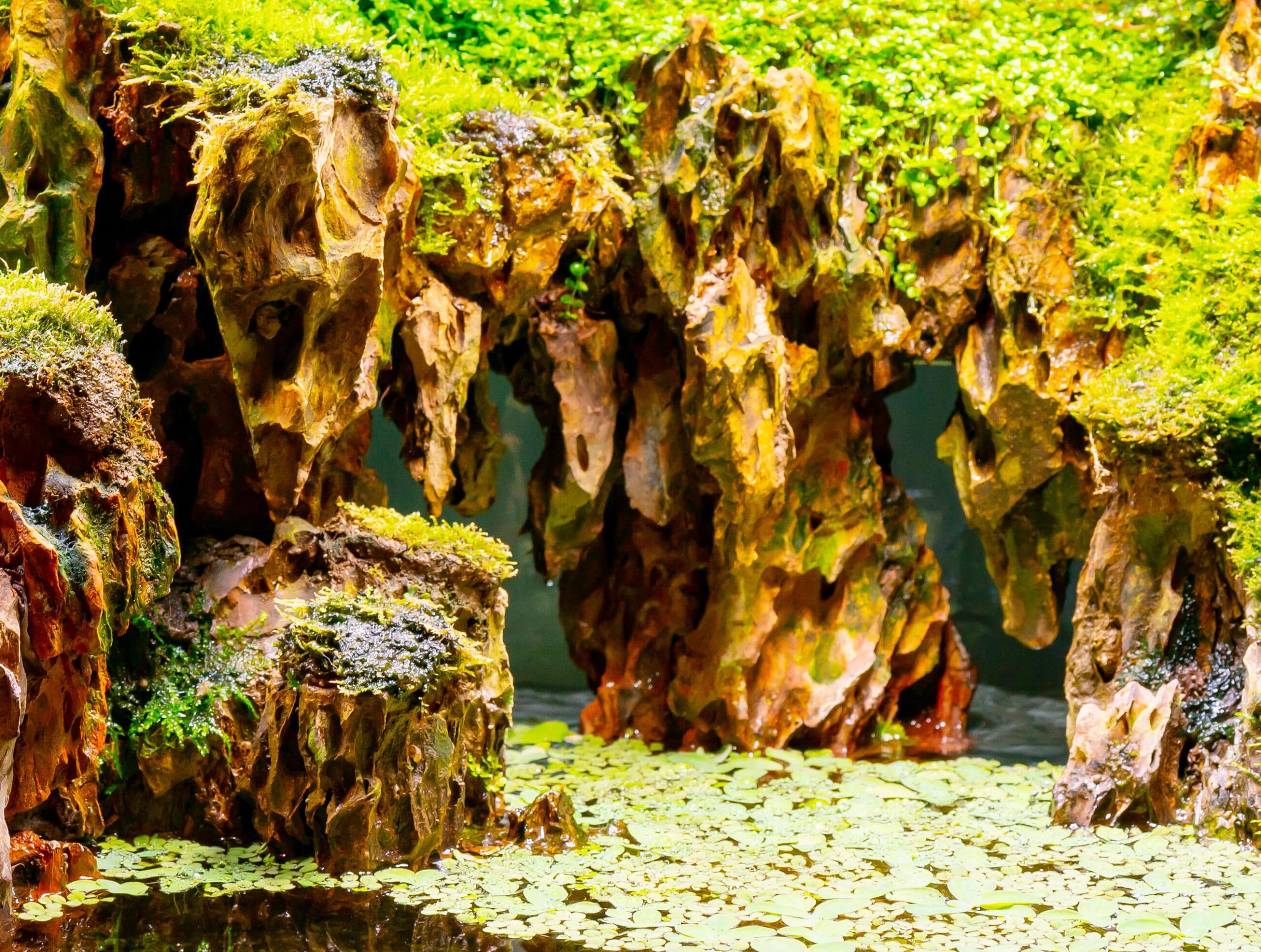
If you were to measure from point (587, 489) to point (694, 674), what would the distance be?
67.5 inches

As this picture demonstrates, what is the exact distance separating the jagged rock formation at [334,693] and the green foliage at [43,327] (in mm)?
1504

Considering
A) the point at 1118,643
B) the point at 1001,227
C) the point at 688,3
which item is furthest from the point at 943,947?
the point at 688,3

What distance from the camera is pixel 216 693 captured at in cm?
556

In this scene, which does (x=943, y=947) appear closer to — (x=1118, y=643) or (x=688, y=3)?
(x=1118, y=643)

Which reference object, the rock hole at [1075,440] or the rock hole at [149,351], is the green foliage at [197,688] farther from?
the rock hole at [1075,440]

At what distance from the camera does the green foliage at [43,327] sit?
13.8 ft

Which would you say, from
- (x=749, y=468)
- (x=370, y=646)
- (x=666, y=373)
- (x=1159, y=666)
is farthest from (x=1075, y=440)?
(x=370, y=646)

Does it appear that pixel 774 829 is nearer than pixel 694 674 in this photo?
Yes

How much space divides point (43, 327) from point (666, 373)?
447cm

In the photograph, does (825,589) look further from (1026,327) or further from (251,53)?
(251,53)

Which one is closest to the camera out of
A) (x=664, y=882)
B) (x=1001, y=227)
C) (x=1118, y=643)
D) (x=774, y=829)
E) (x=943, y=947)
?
(x=943, y=947)

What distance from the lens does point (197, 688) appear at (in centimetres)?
559

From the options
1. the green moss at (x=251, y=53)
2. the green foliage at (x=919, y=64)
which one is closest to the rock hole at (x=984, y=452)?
the green foliage at (x=919, y=64)

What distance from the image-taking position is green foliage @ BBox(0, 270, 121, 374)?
4.21 meters
